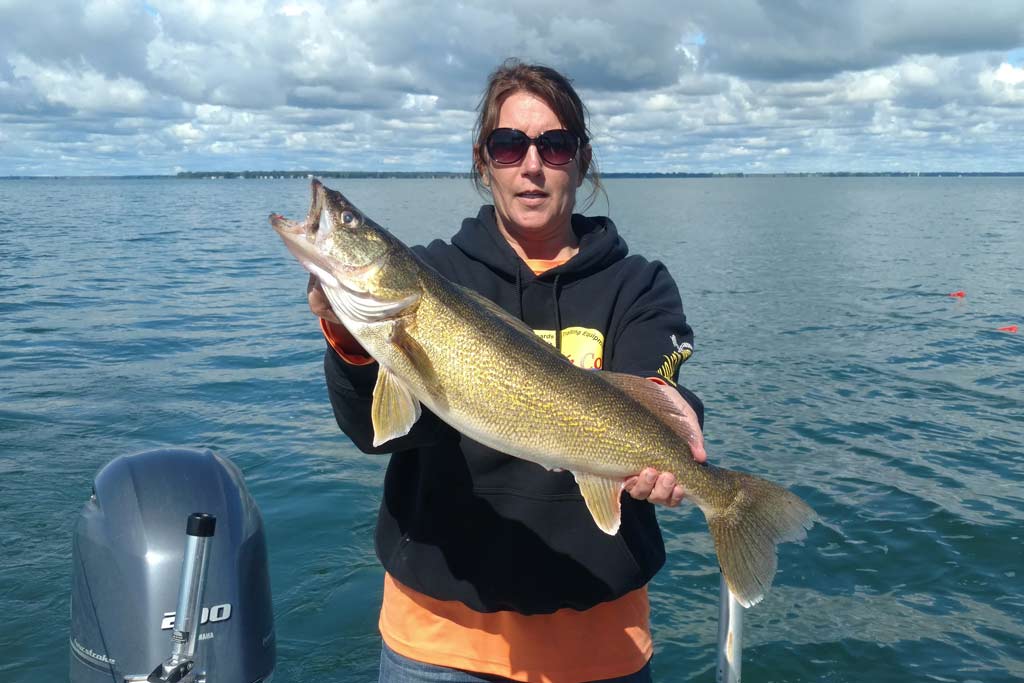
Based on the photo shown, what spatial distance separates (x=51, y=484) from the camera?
9.55m

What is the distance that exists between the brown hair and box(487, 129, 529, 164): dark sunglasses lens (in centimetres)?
10

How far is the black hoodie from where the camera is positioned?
3395 mm

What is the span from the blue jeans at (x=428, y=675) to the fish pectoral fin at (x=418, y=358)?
3.82 feet

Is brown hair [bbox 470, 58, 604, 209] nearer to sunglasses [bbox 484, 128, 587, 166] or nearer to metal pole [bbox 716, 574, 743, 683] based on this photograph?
sunglasses [bbox 484, 128, 587, 166]

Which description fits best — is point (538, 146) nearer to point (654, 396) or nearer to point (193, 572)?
point (654, 396)

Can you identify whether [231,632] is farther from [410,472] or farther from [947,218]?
[947,218]

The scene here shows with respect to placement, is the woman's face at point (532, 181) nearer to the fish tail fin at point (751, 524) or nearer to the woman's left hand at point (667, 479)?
the woman's left hand at point (667, 479)

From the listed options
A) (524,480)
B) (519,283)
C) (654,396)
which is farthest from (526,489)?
(519,283)

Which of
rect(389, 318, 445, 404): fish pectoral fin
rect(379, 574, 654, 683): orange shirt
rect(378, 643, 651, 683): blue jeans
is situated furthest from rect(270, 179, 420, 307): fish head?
rect(378, 643, 651, 683): blue jeans

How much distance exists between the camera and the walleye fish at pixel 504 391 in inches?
128

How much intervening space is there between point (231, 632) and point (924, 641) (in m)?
6.22

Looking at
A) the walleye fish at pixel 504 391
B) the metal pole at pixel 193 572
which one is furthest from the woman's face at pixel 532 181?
the metal pole at pixel 193 572

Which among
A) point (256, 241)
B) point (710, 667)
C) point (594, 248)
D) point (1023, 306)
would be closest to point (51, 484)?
point (710, 667)

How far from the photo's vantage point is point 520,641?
3.43 m
